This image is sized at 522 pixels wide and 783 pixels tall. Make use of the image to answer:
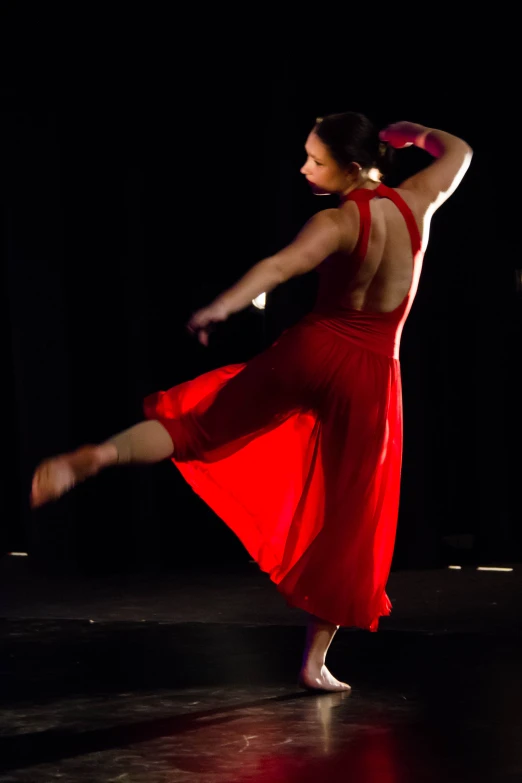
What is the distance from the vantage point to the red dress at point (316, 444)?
273cm

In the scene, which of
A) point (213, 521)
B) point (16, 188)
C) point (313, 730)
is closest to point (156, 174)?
point (16, 188)

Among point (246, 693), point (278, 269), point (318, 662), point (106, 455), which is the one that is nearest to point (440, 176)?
point (278, 269)

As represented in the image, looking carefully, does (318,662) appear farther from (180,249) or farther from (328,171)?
(180,249)

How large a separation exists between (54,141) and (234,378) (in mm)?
2544

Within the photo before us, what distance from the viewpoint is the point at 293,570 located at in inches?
111

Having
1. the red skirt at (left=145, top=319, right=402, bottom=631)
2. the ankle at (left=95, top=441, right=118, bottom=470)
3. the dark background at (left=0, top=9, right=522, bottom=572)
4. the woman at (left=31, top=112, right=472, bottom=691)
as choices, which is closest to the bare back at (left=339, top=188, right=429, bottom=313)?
the woman at (left=31, top=112, right=472, bottom=691)

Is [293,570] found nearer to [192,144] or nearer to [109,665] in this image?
[109,665]

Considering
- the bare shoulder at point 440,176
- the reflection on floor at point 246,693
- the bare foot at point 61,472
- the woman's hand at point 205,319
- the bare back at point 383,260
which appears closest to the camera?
the reflection on floor at point 246,693

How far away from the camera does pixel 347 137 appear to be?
2754 millimetres

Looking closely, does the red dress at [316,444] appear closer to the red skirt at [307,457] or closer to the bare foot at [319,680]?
the red skirt at [307,457]

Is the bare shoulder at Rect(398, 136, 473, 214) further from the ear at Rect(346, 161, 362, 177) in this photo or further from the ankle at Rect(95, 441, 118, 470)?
the ankle at Rect(95, 441, 118, 470)

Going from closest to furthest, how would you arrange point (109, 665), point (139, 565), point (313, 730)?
point (313, 730) → point (109, 665) → point (139, 565)

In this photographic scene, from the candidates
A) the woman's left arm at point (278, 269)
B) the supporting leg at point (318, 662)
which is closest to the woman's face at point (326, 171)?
the woman's left arm at point (278, 269)

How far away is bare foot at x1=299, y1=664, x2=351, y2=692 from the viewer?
2.78 m
